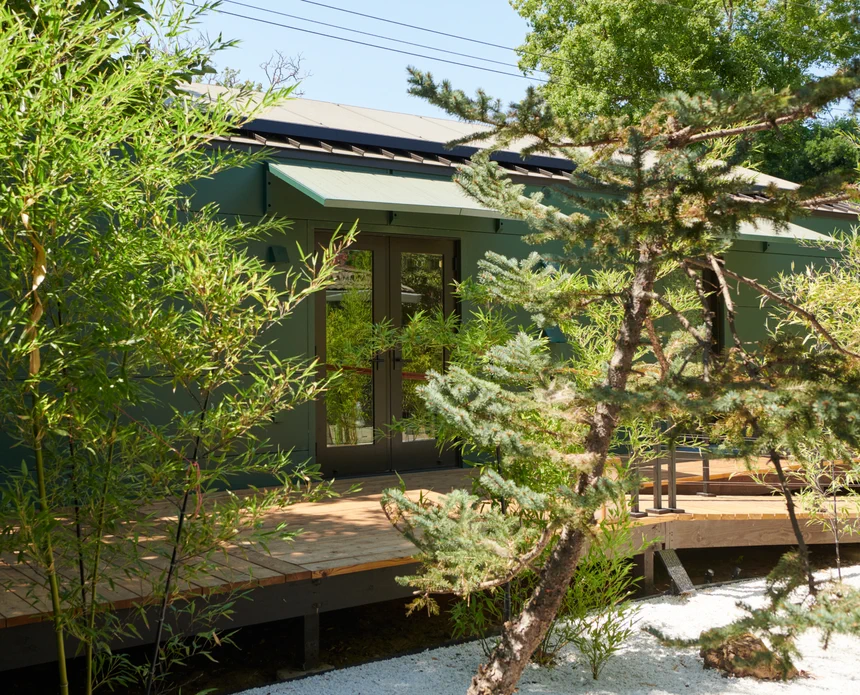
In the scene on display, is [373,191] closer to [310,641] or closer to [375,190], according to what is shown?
[375,190]

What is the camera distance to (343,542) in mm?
4910

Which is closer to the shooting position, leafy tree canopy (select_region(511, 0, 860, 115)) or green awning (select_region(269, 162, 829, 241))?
green awning (select_region(269, 162, 829, 241))

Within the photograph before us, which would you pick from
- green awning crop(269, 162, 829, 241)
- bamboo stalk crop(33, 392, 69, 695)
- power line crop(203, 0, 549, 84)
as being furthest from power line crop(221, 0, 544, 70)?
bamboo stalk crop(33, 392, 69, 695)

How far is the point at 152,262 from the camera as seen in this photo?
3.18 meters

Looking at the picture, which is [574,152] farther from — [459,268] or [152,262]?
[459,268]

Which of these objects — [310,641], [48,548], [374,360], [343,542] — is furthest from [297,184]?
[48,548]

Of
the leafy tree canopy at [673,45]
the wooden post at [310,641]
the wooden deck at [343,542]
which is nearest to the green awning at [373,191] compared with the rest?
the wooden deck at [343,542]

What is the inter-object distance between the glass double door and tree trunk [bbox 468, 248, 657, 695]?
12.3 ft

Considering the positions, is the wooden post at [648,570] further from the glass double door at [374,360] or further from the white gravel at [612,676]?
the glass double door at [374,360]

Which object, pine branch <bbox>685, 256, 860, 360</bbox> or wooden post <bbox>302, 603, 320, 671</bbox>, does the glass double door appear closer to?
wooden post <bbox>302, 603, 320, 671</bbox>

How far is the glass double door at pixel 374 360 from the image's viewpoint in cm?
723

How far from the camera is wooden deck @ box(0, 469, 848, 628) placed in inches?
148

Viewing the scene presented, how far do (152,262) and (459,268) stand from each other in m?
4.90

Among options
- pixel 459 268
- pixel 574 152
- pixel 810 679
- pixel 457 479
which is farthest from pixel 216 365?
pixel 459 268
